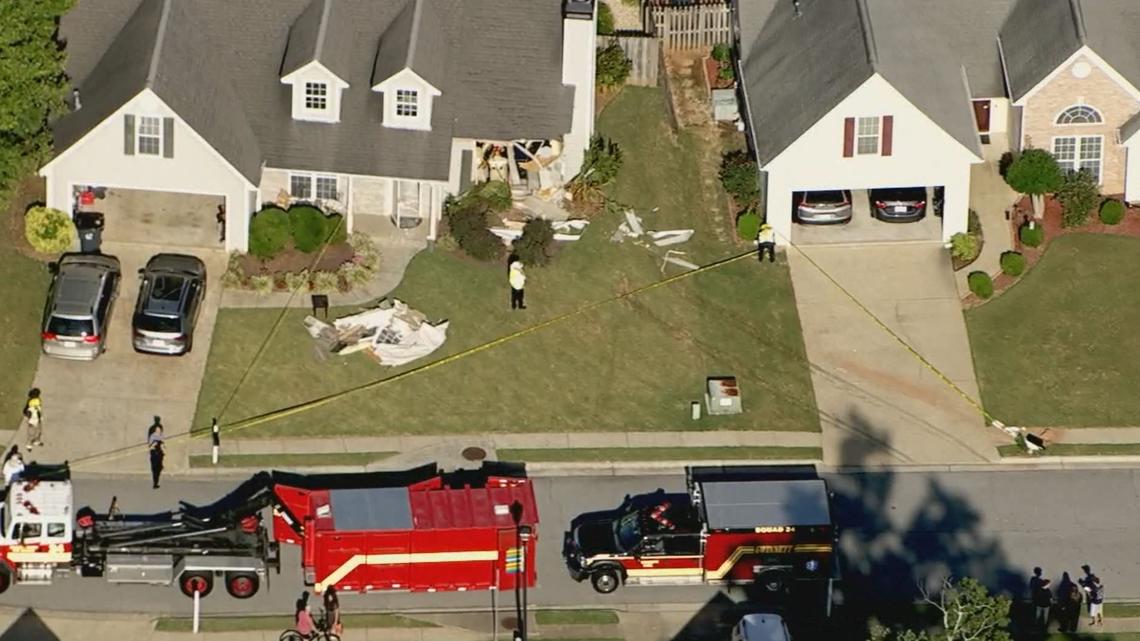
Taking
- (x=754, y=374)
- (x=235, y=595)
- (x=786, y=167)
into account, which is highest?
(x=786, y=167)

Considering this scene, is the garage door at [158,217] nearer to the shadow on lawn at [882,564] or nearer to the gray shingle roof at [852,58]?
the gray shingle roof at [852,58]

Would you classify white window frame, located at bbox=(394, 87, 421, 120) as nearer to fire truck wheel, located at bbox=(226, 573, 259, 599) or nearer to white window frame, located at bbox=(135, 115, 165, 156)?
white window frame, located at bbox=(135, 115, 165, 156)

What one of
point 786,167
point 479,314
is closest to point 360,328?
point 479,314

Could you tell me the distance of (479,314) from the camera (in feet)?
269

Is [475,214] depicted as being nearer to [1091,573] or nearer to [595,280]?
[595,280]

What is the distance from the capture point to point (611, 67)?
91.1m

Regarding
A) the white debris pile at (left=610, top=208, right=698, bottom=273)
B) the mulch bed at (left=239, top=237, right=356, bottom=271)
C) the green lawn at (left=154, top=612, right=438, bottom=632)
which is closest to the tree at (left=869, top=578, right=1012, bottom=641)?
the green lawn at (left=154, top=612, right=438, bottom=632)

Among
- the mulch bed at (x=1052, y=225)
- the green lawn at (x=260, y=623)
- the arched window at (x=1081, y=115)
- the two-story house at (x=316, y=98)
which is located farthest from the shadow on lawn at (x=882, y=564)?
the two-story house at (x=316, y=98)

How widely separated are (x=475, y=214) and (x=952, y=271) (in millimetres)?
15118

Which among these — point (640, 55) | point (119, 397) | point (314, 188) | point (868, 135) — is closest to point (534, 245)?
point (314, 188)

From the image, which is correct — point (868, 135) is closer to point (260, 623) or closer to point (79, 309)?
point (79, 309)

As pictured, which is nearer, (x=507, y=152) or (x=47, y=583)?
(x=47, y=583)

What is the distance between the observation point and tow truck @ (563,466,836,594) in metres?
72.4

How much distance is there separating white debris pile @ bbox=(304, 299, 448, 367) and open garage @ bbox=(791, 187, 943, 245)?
12.5 m
